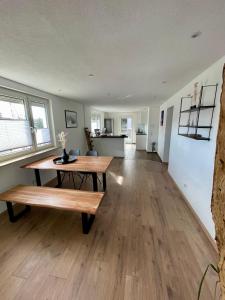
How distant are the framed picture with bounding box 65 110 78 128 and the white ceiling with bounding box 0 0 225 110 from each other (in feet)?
7.65

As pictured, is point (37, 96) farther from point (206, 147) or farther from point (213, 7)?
point (206, 147)

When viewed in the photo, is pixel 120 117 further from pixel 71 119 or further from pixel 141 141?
pixel 71 119

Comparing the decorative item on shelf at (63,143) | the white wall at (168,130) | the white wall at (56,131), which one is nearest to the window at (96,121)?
the white wall at (56,131)

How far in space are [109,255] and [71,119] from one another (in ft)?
13.5

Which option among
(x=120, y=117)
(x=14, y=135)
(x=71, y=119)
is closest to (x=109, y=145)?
(x=71, y=119)

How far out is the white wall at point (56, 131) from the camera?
2316 mm

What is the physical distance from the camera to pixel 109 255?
1518mm

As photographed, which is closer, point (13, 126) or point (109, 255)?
point (109, 255)

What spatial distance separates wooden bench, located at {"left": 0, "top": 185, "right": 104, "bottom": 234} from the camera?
1656 mm

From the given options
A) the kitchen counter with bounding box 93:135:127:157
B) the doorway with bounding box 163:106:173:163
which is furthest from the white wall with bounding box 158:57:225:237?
the kitchen counter with bounding box 93:135:127:157

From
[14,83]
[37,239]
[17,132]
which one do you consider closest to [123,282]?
[37,239]

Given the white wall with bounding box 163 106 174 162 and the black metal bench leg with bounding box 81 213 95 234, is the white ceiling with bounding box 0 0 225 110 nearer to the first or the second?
the black metal bench leg with bounding box 81 213 95 234

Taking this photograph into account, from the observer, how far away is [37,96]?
10.1ft

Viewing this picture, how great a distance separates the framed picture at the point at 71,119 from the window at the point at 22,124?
33.8 inches
